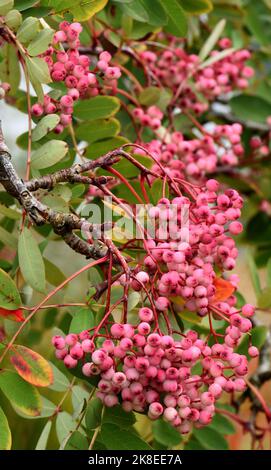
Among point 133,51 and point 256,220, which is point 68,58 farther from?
point 256,220

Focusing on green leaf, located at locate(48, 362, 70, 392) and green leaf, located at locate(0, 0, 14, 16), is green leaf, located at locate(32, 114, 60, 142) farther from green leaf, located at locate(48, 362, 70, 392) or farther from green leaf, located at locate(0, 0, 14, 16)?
green leaf, located at locate(48, 362, 70, 392)

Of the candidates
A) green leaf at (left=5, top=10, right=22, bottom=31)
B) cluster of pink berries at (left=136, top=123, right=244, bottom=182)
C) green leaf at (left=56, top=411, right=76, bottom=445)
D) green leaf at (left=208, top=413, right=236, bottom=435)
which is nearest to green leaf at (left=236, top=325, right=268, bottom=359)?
green leaf at (left=208, top=413, right=236, bottom=435)

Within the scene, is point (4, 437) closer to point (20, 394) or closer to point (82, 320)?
point (20, 394)

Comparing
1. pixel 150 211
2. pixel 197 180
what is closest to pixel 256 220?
pixel 197 180

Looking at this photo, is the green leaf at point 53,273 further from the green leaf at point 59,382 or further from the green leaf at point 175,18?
the green leaf at point 175,18

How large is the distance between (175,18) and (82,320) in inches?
21.3

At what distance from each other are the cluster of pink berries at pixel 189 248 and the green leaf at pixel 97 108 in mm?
273

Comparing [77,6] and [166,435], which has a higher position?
[77,6]

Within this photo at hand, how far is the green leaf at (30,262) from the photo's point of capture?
3.04 feet

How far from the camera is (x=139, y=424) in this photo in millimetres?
1335

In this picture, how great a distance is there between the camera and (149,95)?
1.29 metres

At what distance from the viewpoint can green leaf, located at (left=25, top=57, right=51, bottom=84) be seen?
0.94m

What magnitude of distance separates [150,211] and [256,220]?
0.95m

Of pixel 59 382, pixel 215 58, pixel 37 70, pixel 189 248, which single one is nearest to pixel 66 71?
pixel 37 70
